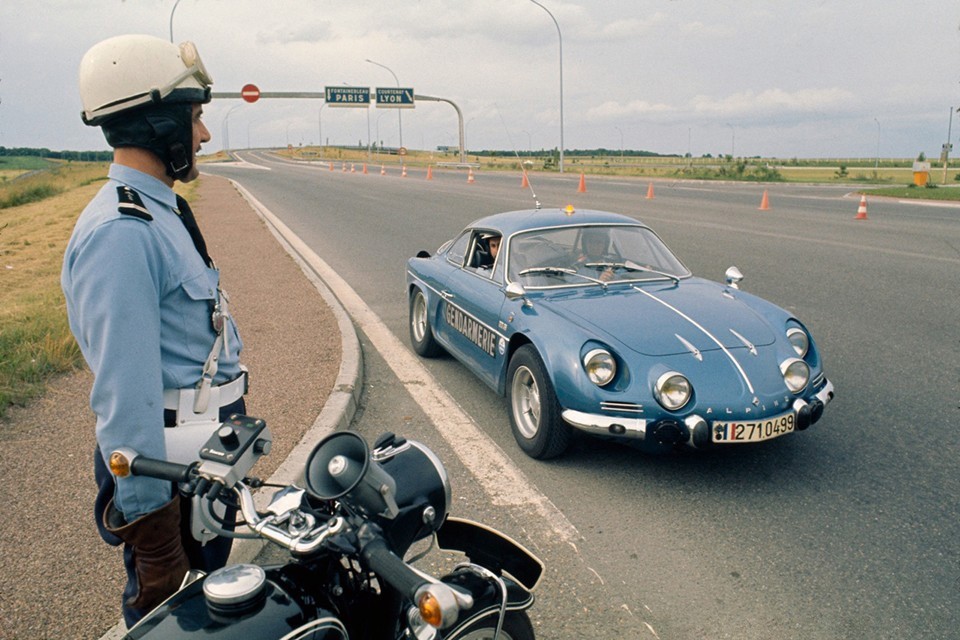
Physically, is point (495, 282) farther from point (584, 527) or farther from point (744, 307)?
point (584, 527)

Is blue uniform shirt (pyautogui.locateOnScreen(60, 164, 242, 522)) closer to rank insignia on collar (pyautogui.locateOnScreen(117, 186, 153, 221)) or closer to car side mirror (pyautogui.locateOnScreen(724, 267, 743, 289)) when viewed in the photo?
rank insignia on collar (pyautogui.locateOnScreen(117, 186, 153, 221))

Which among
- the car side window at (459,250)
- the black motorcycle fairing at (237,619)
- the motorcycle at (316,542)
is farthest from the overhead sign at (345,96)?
the black motorcycle fairing at (237,619)

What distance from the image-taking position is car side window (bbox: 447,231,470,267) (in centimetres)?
654

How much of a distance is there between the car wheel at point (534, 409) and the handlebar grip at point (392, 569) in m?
2.90

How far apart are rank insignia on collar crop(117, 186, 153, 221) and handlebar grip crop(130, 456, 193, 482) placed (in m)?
0.61

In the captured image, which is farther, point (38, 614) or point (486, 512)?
point (486, 512)

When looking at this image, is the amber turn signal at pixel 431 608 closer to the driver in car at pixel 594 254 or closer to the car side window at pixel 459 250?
the driver in car at pixel 594 254

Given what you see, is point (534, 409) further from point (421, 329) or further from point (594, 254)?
point (421, 329)

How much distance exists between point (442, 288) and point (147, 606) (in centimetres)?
460

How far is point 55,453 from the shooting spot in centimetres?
459

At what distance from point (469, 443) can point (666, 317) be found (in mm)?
1444

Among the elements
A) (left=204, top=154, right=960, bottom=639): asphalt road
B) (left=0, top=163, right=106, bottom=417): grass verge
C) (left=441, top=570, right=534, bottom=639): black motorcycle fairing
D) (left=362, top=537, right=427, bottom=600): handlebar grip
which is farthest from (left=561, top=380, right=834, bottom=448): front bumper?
(left=0, top=163, right=106, bottom=417): grass verge

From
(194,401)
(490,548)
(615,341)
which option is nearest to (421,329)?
(615,341)

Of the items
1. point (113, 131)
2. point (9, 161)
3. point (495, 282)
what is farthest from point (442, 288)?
point (9, 161)
